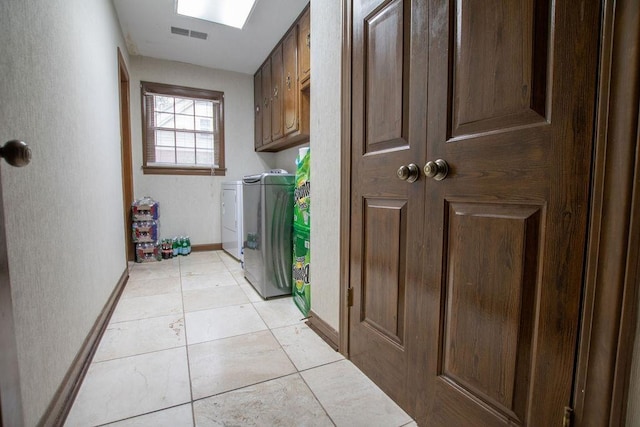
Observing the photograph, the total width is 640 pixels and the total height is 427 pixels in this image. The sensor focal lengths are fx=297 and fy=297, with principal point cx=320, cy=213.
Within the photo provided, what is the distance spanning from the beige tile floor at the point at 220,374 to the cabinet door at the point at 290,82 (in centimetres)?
177

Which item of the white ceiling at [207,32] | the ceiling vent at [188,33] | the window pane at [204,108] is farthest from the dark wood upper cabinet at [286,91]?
the ceiling vent at [188,33]

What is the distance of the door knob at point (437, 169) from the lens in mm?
902

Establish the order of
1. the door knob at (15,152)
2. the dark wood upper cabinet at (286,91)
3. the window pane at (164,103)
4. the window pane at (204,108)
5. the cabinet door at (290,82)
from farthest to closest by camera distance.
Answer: the window pane at (204,108) < the window pane at (164,103) < the cabinet door at (290,82) < the dark wood upper cabinet at (286,91) < the door knob at (15,152)

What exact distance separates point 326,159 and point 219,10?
6.40ft

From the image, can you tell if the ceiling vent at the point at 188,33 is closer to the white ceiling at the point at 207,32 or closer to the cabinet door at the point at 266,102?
the white ceiling at the point at 207,32

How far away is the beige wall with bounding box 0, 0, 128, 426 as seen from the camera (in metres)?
0.85

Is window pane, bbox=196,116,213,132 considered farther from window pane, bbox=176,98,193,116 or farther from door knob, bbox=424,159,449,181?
door knob, bbox=424,159,449,181

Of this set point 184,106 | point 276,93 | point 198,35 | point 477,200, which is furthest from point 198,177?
point 477,200

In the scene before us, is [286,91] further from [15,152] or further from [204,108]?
[15,152]

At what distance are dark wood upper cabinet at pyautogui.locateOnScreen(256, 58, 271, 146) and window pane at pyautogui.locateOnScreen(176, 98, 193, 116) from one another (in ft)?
3.12

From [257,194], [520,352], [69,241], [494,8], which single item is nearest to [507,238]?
[520,352]

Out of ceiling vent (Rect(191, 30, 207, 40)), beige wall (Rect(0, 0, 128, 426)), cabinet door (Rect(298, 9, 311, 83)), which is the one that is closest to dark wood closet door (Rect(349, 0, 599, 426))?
beige wall (Rect(0, 0, 128, 426))

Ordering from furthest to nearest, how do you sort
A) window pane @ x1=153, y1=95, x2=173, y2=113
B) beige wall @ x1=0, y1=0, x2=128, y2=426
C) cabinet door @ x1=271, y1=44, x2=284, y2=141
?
window pane @ x1=153, y1=95, x2=173, y2=113
cabinet door @ x1=271, y1=44, x2=284, y2=141
beige wall @ x1=0, y1=0, x2=128, y2=426

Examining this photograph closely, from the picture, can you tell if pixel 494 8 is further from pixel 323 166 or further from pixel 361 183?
pixel 323 166
